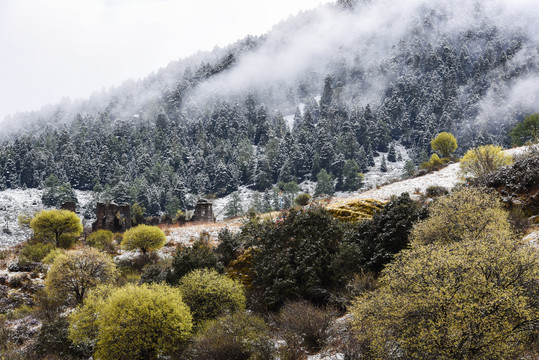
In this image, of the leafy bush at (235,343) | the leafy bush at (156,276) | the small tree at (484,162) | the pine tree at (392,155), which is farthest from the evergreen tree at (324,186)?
the leafy bush at (235,343)

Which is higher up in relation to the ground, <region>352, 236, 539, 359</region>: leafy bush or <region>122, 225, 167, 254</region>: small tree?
<region>122, 225, 167, 254</region>: small tree

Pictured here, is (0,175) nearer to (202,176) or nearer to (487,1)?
(202,176)

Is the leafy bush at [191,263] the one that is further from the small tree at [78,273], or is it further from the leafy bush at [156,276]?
the small tree at [78,273]

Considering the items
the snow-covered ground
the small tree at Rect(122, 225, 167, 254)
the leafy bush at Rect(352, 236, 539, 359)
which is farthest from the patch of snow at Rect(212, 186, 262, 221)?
the leafy bush at Rect(352, 236, 539, 359)

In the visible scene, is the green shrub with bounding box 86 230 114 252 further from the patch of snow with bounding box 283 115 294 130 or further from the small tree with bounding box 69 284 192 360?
the patch of snow with bounding box 283 115 294 130

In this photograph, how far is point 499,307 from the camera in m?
8.59

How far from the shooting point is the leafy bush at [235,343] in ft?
41.6

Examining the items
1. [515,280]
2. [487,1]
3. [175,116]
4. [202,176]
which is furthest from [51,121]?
[487,1]

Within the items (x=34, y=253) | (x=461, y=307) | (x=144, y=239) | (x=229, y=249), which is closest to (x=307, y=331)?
(x=461, y=307)

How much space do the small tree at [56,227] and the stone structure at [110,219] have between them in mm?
7485

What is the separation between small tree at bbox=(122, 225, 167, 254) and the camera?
97.6 feet

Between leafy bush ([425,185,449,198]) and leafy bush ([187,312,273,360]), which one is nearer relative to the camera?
leafy bush ([187,312,273,360])

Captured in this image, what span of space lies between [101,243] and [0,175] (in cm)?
11155

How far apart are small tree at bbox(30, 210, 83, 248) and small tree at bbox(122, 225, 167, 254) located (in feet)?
29.7
